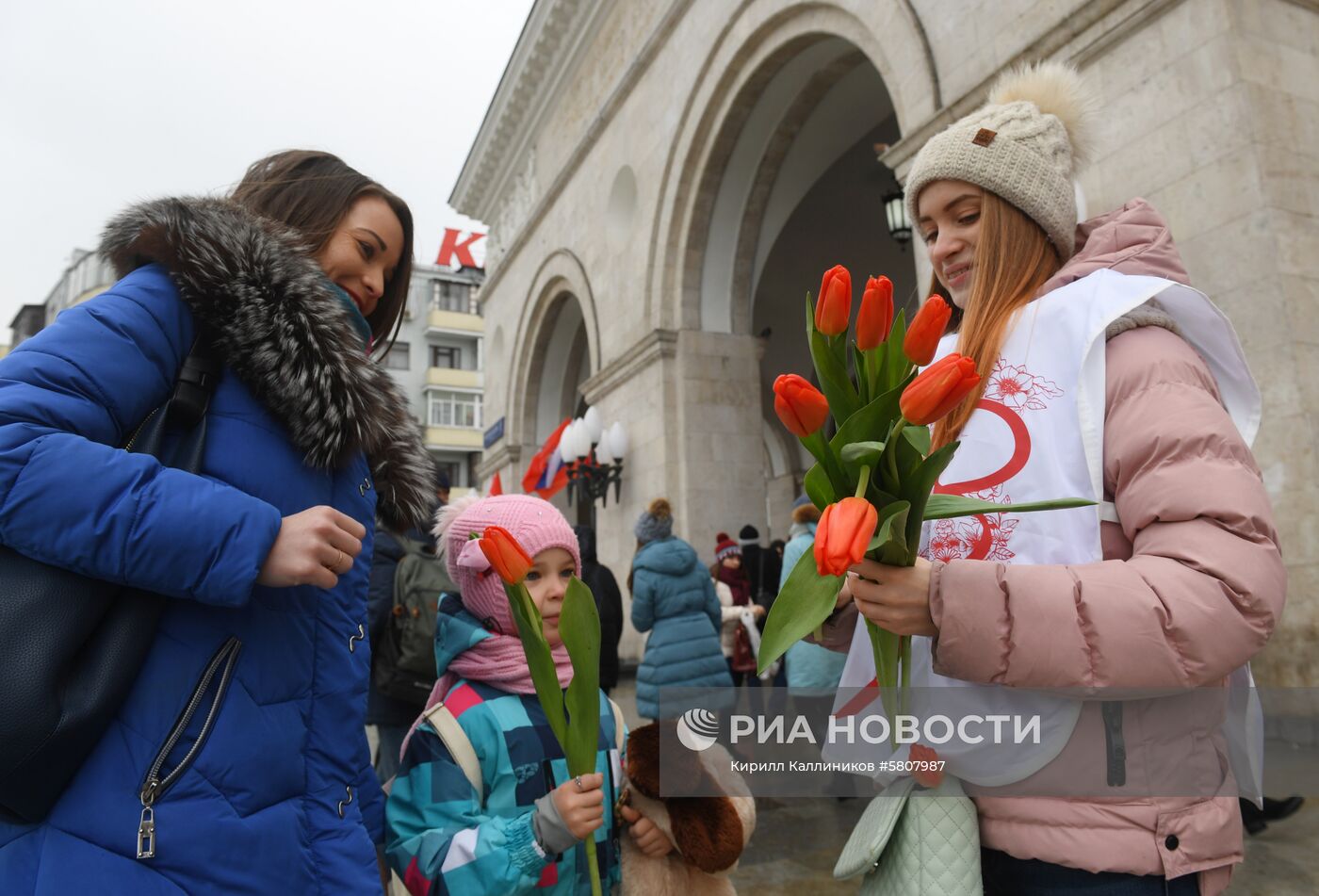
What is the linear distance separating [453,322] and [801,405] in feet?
129

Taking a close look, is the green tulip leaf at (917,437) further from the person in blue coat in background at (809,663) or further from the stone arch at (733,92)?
the stone arch at (733,92)

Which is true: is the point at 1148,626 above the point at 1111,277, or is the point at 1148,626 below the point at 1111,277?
below

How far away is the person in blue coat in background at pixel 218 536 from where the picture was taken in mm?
1008

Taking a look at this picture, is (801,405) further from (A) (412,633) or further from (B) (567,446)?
(B) (567,446)

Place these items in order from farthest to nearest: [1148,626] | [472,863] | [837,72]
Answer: [837,72], [472,863], [1148,626]

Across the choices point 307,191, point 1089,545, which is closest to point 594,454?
point 307,191

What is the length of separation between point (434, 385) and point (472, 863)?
37690 millimetres

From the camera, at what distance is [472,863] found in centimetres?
149

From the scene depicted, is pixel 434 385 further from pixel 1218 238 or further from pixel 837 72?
pixel 1218 238

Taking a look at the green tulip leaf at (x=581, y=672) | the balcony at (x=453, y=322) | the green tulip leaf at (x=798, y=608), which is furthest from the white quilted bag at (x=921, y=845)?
the balcony at (x=453, y=322)

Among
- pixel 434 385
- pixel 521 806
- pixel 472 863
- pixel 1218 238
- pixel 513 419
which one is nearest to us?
pixel 472 863

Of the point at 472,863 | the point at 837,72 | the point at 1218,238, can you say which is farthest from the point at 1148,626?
the point at 837,72

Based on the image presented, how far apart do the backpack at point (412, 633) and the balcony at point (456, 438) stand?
3449 centimetres

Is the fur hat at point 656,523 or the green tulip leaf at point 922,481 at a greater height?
the fur hat at point 656,523
